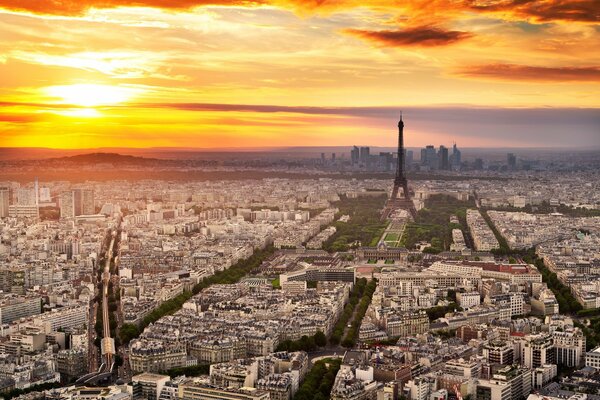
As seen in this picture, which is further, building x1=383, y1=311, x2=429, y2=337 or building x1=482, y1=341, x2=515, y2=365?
building x1=383, y1=311, x2=429, y2=337

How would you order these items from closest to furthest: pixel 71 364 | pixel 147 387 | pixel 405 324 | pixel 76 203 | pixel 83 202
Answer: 1. pixel 147 387
2. pixel 71 364
3. pixel 405 324
4. pixel 76 203
5. pixel 83 202

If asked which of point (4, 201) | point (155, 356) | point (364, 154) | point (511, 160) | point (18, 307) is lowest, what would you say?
point (155, 356)

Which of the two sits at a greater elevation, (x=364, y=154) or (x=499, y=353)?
(x=364, y=154)

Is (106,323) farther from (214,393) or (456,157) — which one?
(456,157)

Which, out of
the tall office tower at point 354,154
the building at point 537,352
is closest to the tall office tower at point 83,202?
the building at point 537,352

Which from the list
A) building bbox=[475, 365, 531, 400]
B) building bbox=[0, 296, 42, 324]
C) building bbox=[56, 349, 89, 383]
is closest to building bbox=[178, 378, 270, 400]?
building bbox=[56, 349, 89, 383]

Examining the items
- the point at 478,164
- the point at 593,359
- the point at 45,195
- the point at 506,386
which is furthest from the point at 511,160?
the point at 506,386

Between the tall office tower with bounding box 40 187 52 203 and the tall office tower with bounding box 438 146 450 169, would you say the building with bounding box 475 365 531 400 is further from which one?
the tall office tower with bounding box 438 146 450 169
